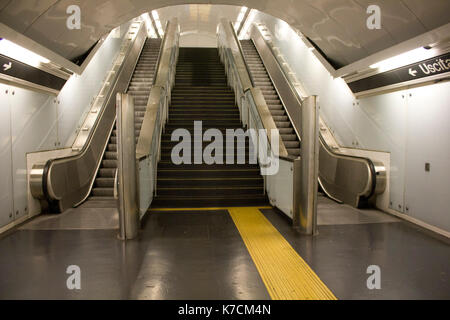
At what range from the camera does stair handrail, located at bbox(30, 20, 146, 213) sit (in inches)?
192

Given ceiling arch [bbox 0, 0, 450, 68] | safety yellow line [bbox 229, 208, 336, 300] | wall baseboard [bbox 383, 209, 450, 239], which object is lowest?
safety yellow line [bbox 229, 208, 336, 300]

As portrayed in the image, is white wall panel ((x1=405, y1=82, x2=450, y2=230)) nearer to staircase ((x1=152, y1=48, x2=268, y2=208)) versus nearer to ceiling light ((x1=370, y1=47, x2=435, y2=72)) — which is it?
ceiling light ((x1=370, y1=47, x2=435, y2=72))

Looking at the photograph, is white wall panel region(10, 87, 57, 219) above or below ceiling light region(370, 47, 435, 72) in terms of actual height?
below

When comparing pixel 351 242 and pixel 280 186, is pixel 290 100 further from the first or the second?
pixel 351 242

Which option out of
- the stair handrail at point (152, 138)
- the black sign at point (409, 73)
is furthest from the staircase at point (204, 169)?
the black sign at point (409, 73)

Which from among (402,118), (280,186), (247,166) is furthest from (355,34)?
(247,166)

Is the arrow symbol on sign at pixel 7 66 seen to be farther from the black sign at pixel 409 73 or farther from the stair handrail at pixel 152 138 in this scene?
the black sign at pixel 409 73

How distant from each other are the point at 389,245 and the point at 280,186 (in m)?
1.73

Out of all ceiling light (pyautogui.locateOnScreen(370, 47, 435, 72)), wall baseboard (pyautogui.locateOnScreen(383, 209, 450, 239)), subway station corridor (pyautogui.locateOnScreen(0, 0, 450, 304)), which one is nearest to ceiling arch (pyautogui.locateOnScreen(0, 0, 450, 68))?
subway station corridor (pyautogui.locateOnScreen(0, 0, 450, 304))

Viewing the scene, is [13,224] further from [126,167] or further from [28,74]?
[28,74]

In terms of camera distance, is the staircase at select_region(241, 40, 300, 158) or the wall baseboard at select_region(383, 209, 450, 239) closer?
the wall baseboard at select_region(383, 209, 450, 239)

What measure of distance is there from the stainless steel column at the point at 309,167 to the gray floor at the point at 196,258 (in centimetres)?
21

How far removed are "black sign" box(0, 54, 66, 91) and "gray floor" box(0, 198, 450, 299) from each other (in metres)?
1.87

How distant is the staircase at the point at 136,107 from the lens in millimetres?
6234
